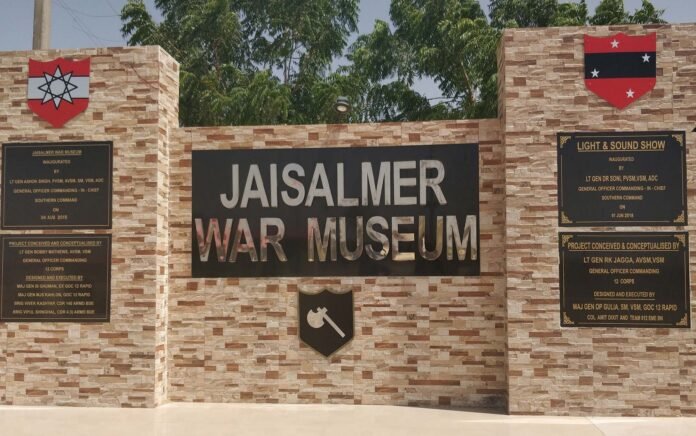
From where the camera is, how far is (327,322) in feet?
28.9

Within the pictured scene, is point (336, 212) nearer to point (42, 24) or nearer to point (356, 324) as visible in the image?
point (356, 324)

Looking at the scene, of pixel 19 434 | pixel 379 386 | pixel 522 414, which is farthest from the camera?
pixel 379 386

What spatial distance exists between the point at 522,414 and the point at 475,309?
128cm

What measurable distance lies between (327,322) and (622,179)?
148 inches

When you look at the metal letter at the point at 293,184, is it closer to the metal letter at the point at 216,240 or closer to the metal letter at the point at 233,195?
the metal letter at the point at 233,195

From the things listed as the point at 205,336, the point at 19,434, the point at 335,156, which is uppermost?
the point at 335,156

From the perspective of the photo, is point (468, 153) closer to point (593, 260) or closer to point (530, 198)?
point (530, 198)

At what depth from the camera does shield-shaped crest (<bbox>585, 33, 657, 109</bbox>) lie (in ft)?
27.1

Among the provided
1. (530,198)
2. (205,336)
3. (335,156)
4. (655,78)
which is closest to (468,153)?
(530,198)

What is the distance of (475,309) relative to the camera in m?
8.66

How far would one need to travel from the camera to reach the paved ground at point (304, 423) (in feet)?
24.5

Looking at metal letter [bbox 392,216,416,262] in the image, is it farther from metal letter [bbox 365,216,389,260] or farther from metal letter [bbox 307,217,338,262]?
metal letter [bbox 307,217,338,262]

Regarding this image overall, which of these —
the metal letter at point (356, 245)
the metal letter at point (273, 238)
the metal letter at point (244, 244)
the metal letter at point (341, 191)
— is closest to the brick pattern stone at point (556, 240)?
the metal letter at point (356, 245)

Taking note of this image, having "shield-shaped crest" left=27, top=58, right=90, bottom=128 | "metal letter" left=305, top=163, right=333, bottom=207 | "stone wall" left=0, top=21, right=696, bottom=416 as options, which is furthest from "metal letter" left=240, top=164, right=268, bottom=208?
"shield-shaped crest" left=27, top=58, right=90, bottom=128
